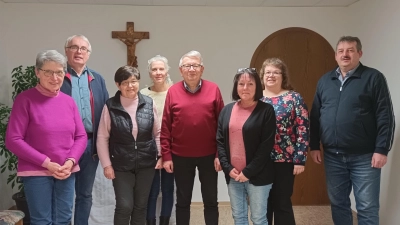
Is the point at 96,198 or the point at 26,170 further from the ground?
the point at 26,170

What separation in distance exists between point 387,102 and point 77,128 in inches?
75.8

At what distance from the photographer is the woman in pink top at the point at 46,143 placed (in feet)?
6.14

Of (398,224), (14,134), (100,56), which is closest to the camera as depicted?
(14,134)

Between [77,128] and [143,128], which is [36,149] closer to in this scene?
[77,128]

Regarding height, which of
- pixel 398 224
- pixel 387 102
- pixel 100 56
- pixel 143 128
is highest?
pixel 100 56

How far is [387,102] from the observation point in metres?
2.19

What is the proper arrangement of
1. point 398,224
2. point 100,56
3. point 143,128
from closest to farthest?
point 143,128 < point 398,224 < point 100,56

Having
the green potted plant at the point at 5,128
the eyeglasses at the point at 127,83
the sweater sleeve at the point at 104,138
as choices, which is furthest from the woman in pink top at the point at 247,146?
the green potted plant at the point at 5,128

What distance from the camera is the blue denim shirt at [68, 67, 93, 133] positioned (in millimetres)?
2238

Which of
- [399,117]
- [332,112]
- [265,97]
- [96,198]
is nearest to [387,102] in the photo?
[332,112]

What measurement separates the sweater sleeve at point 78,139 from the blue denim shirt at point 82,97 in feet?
0.50

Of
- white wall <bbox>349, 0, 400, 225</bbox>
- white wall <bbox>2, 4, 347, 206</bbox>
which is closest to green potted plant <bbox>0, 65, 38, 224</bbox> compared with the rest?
white wall <bbox>2, 4, 347, 206</bbox>

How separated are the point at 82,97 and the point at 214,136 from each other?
2.94ft

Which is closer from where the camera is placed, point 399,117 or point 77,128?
point 77,128
